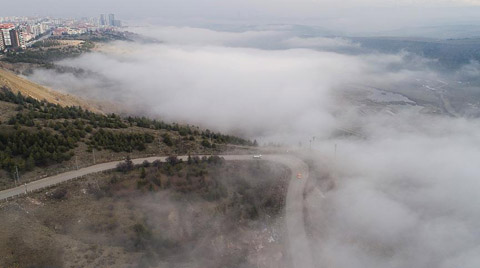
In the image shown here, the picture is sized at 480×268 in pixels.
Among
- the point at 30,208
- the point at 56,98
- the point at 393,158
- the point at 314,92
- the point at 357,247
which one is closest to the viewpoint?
the point at 30,208

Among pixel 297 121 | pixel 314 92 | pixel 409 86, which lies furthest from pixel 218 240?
pixel 409 86

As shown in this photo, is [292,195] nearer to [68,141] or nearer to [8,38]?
[68,141]

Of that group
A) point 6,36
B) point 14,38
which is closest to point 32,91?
point 6,36

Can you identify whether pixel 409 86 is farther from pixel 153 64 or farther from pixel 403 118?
pixel 153 64

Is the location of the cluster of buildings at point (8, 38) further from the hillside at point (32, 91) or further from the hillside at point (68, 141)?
the hillside at point (68, 141)

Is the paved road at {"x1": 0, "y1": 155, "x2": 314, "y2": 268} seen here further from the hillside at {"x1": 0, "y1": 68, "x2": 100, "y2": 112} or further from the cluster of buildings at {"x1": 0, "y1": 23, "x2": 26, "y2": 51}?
the cluster of buildings at {"x1": 0, "y1": 23, "x2": 26, "y2": 51}
